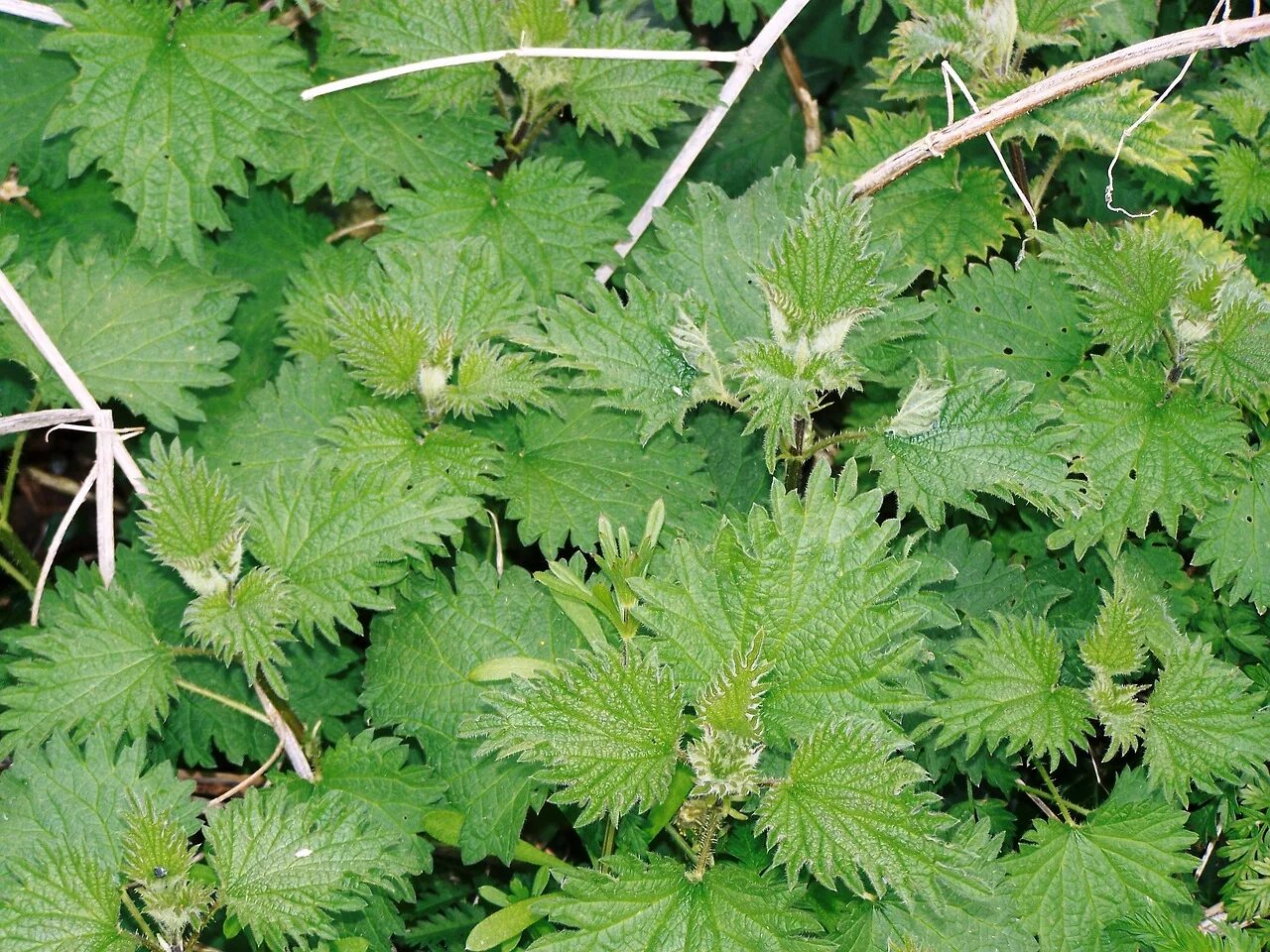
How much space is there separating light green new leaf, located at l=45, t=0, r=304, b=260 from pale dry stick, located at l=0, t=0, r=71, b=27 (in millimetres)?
116

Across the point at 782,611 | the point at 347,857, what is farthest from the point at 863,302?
the point at 347,857

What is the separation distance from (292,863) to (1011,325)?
2175 mm

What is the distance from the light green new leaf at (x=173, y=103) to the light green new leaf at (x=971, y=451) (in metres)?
1.89

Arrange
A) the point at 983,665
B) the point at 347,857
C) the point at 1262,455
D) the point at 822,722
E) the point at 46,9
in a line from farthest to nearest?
1. the point at 46,9
2. the point at 1262,455
3. the point at 983,665
4. the point at 347,857
5. the point at 822,722

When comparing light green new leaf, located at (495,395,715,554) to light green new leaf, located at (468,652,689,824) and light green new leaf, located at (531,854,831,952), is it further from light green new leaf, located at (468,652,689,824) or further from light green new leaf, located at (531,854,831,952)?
light green new leaf, located at (531,854,831,952)

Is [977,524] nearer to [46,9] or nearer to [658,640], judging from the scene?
[658,640]

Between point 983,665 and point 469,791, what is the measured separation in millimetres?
1214

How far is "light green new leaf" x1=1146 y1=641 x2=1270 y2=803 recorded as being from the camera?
8.52 ft

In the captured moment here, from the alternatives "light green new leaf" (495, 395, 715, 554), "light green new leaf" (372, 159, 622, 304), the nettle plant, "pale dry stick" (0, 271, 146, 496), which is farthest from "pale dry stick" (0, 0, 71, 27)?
"light green new leaf" (495, 395, 715, 554)

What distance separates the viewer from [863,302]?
253cm

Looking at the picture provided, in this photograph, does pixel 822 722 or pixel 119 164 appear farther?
pixel 119 164

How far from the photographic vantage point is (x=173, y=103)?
3146mm

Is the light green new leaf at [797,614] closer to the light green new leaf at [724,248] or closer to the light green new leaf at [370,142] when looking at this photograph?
the light green new leaf at [724,248]

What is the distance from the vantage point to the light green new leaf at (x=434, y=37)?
3.31 m
